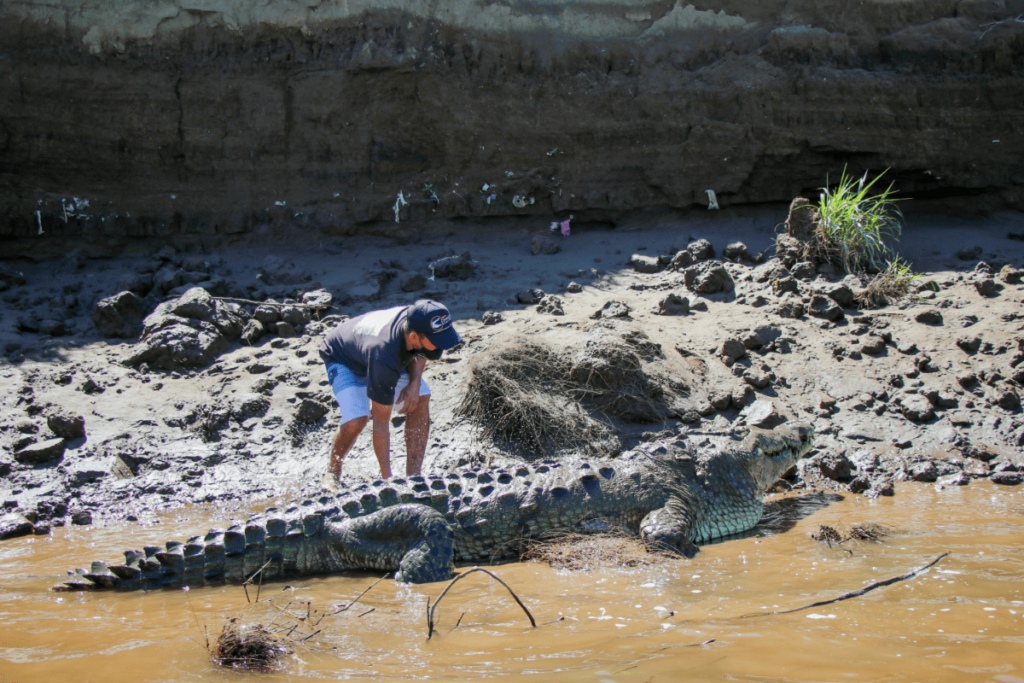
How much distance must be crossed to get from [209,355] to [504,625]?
4.92 m

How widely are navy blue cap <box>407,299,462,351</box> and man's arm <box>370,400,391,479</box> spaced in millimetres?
538

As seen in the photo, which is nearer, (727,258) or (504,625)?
(504,625)

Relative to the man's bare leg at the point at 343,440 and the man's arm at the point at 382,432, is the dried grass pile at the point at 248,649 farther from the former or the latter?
the man's bare leg at the point at 343,440

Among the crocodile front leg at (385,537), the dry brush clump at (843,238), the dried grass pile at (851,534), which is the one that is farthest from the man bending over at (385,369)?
the dry brush clump at (843,238)

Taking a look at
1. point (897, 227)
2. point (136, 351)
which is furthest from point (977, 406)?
point (136, 351)

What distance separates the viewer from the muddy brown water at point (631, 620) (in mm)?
2314

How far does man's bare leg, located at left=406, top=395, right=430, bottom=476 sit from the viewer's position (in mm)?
4910

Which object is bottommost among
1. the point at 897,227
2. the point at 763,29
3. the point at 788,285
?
the point at 788,285

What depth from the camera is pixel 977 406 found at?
5.27 metres

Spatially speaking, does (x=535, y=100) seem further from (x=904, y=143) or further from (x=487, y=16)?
(x=904, y=143)

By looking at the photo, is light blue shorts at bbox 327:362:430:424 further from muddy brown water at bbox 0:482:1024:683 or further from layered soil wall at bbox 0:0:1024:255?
layered soil wall at bbox 0:0:1024:255

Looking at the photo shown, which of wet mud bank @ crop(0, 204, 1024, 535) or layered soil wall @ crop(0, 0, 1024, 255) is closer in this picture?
wet mud bank @ crop(0, 204, 1024, 535)

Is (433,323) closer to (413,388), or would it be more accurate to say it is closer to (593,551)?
(413,388)

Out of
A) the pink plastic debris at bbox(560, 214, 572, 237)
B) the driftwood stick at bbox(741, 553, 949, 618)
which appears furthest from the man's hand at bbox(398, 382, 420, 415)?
the pink plastic debris at bbox(560, 214, 572, 237)
